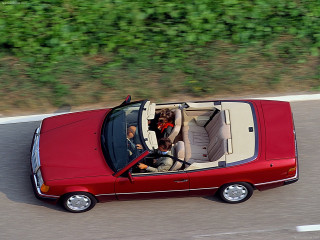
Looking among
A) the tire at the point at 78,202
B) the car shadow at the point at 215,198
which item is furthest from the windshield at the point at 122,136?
the car shadow at the point at 215,198

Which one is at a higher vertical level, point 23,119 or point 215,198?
point 23,119

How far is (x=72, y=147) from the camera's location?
7328 mm

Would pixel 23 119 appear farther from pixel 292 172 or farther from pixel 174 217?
pixel 292 172

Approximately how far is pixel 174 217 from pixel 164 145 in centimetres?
120

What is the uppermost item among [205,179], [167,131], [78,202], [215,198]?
[167,131]

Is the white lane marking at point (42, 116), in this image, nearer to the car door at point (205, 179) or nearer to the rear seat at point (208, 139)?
the rear seat at point (208, 139)

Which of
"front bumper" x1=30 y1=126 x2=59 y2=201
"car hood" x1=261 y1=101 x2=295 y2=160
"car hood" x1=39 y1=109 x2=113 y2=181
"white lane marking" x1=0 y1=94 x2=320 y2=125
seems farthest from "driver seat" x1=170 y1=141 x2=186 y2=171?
"white lane marking" x1=0 y1=94 x2=320 y2=125

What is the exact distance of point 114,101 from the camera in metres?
9.42

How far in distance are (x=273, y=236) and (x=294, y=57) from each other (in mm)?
4426

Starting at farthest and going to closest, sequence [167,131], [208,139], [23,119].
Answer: [23,119], [208,139], [167,131]

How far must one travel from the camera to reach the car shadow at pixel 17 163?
769cm

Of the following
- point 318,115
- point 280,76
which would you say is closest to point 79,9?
point 280,76


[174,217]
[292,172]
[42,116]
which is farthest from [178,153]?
[42,116]

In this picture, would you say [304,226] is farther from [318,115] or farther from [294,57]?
[294,57]
